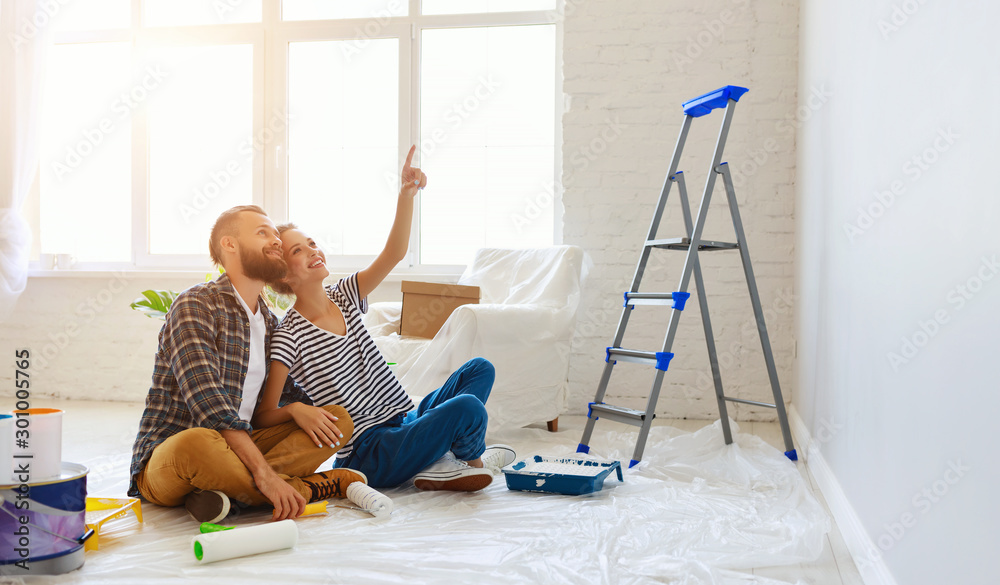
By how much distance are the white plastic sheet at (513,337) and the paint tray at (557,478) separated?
722mm

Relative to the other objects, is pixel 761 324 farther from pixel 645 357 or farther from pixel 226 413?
pixel 226 413

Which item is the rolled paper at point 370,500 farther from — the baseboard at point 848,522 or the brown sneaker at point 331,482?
the baseboard at point 848,522

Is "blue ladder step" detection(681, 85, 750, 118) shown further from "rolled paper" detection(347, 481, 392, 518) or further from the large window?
"rolled paper" detection(347, 481, 392, 518)

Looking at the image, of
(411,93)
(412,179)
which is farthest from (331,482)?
(411,93)

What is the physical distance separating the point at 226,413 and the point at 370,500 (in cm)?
41

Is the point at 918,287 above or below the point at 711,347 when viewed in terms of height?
above

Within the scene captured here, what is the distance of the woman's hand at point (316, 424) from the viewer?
6.12ft

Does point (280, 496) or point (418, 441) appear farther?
point (418, 441)

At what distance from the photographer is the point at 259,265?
188 cm

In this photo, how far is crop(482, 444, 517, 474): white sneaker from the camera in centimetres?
233

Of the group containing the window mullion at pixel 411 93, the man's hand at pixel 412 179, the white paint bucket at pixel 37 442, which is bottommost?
the white paint bucket at pixel 37 442

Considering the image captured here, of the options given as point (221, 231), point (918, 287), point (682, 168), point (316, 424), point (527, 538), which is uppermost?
point (682, 168)

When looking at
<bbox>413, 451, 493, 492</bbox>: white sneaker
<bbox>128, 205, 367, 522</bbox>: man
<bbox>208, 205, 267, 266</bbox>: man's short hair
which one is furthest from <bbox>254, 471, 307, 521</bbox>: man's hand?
<bbox>208, 205, 267, 266</bbox>: man's short hair

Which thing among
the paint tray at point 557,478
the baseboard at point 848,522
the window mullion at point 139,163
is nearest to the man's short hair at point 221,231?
the paint tray at point 557,478
